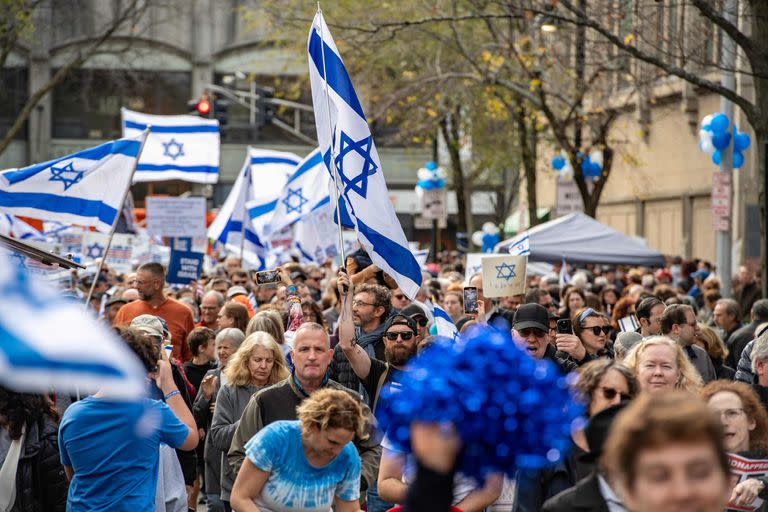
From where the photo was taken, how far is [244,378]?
823 centimetres

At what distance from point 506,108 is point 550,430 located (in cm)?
2462

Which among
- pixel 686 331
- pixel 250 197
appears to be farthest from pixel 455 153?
pixel 686 331

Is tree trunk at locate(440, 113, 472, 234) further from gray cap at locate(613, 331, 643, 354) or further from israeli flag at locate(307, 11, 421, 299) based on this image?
gray cap at locate(613, 331, 643, 354)

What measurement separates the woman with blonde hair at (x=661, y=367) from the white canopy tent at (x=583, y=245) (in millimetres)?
12601

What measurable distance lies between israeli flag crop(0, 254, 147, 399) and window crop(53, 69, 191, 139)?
2152 inches

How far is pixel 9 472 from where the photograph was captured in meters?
6.71

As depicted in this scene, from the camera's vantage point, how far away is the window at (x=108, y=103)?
5644 centimetres

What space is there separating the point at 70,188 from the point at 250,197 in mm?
11568

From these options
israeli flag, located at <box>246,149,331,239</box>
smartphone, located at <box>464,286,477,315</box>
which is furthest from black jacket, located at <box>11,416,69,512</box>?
israeli flag, located at <box>246,149,331,239</box>

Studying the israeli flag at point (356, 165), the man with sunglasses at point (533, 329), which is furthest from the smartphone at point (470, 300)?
the man with sunglasses at point (533, 329)

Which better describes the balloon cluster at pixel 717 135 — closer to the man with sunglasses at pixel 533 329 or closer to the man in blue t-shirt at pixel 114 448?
the man with sunglasses at pixel 533 329

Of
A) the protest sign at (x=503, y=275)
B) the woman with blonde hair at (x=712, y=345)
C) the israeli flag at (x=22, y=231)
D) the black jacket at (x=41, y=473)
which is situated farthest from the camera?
the israeli flag at (x=22, y=231)

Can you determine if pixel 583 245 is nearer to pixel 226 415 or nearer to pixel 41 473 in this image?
pixel 226 415

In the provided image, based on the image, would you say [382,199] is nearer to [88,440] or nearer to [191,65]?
[88,440]
